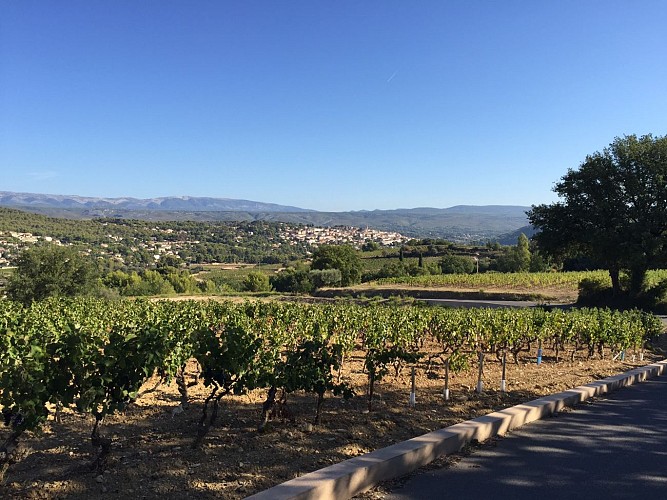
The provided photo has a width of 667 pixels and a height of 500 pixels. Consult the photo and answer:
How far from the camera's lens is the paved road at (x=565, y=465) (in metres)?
4.75

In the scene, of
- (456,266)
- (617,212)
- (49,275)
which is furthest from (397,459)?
(456,266)

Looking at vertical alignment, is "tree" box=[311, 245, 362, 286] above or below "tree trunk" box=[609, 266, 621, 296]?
below

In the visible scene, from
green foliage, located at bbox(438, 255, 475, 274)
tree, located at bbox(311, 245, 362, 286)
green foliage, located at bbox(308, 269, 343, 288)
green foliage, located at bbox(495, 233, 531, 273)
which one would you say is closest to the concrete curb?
green foliage, located at bbox(308, 269, 343, 288)

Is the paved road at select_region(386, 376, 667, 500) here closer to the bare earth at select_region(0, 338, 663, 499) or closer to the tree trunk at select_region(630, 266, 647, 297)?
the bare earth at select_region(0, 338, 663, 499)

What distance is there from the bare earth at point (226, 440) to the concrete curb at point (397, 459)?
1.41 feet

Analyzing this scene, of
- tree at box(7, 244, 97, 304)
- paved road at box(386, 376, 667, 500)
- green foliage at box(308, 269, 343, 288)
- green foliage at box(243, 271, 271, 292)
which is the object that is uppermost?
paved road at box(386, 376, 667, 500)

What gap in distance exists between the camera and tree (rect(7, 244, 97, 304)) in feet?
107

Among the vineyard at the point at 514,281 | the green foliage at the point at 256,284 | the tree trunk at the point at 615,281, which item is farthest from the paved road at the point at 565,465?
the green foliage at the point at 256,284

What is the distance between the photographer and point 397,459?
197 inches

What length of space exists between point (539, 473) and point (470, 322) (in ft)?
34.0

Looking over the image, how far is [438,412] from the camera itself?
7.57 meters

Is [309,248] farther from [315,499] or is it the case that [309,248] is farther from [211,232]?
[315,499]

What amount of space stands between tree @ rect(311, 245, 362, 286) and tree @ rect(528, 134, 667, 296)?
39772 millimetres

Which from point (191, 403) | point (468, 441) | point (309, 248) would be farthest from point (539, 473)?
point (309, 248)
